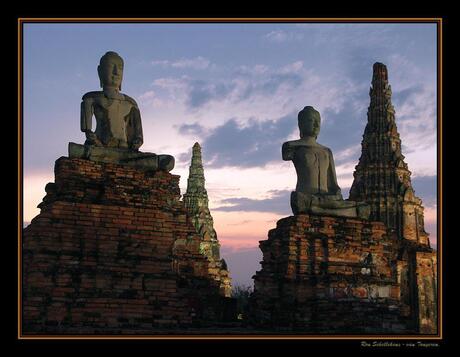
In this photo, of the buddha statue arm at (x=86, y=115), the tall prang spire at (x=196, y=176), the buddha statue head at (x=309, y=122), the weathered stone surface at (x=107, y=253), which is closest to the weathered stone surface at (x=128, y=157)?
the weathered stone surface at (x=107, y=253)

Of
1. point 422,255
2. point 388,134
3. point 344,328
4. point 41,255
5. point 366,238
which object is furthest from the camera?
point 388,134

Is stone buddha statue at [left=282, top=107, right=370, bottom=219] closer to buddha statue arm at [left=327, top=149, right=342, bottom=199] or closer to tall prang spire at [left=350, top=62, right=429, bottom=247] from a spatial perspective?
buddha statue arm at [left=327, top=149, right=342, bottom=199]

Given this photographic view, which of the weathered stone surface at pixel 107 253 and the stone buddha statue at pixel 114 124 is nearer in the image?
the weathered stone surface at pixel 107 253

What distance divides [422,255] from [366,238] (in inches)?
1069

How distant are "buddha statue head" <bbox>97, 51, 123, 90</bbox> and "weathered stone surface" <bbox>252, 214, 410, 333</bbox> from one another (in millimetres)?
3831

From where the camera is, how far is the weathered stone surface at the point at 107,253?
435 inches

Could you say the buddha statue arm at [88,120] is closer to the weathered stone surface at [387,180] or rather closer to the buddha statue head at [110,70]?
the buddha statue head at [110,70]

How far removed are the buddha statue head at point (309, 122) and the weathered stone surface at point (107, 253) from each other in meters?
3.16

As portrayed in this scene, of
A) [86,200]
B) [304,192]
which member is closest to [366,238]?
[304,192]

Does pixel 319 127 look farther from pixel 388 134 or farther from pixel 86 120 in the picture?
pixel 388 134

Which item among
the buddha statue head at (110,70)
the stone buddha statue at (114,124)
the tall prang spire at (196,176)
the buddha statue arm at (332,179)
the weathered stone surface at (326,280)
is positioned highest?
the tall prang spire at (196,176)

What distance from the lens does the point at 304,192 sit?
13.9 meters

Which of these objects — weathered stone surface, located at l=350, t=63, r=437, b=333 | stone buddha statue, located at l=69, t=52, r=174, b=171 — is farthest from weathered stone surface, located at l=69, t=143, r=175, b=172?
weathered stone surface, located at l=350, t=63, r=437, b=333

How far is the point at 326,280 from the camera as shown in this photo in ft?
42.7
